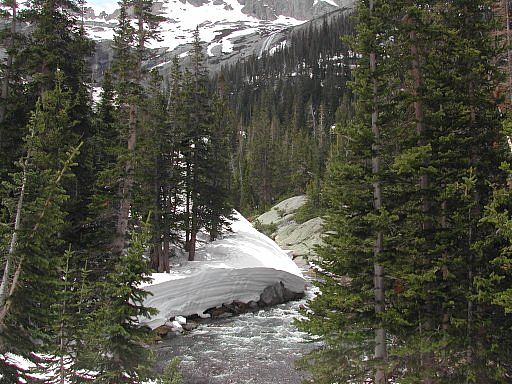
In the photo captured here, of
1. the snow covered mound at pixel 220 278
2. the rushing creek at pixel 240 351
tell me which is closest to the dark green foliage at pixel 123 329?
the rushing creek at pixel 240 351

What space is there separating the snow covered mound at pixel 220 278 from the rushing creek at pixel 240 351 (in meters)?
1.53

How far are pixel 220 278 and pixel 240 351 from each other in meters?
6.99

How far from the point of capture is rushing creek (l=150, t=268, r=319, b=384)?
15531 millimetres

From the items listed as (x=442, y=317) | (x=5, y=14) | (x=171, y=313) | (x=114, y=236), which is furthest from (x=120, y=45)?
(x=442, y=317)

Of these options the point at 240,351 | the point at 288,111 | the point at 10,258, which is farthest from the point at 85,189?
the point at 288,111

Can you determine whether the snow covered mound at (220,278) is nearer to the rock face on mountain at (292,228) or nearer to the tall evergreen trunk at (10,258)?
the rock face on mountain at (292,228)

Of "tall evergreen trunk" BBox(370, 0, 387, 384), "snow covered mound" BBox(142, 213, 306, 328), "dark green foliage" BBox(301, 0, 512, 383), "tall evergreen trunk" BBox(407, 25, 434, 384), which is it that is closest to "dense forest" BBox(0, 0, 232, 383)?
"snow covered mound" BBox(142, 213, 306, 328)

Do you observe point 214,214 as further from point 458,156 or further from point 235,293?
point 458,156

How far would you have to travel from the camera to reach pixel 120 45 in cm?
1700

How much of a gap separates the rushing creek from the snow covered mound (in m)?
1.53

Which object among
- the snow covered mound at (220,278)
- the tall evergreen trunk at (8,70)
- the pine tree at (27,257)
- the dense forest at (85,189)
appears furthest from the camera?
the snow covered mound at (220,278)

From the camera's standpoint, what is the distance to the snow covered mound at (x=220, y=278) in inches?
883

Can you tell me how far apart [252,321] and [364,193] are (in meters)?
15.1

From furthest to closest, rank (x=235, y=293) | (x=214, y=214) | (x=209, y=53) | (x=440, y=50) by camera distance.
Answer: (x=209, y=53), (x=214, y=214), (x=235, y=293), (x=440, y=50)
